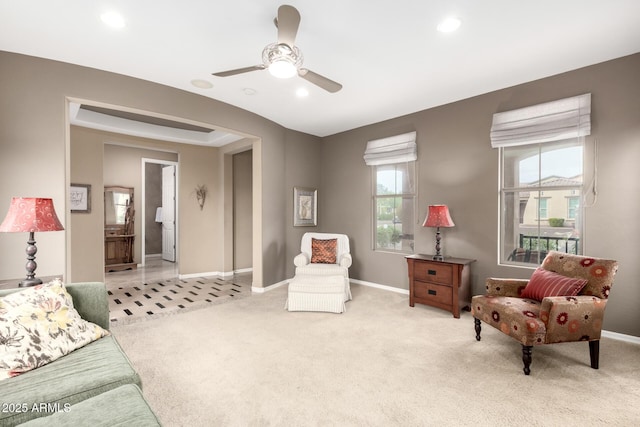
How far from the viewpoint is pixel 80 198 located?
15.1ft

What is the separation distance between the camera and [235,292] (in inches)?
183

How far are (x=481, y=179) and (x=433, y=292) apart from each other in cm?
154

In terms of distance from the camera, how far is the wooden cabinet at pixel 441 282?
3.50m

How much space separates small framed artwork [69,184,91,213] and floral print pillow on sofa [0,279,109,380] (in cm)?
340

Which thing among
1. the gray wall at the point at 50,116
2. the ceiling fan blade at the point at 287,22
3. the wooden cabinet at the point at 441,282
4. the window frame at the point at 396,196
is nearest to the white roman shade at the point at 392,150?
the window frame at the point at 396,196

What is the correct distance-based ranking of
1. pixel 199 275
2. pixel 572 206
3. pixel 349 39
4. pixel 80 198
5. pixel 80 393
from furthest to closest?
pixel 199 275 < pixel 80 198 < pixel 572 206 < pixel 349 39 < pixel 80 393

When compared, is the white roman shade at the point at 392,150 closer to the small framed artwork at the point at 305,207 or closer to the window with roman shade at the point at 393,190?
the window with roman shade at the point at 393,190

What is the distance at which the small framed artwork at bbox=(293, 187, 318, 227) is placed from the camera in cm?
527

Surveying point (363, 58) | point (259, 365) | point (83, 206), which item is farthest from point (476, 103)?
point (83, 206)

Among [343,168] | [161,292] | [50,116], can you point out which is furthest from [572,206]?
[161,292]

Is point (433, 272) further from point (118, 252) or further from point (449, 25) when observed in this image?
point (118, 252)

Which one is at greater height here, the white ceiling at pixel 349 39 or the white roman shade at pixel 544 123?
the white ceiling at pixel 349 39

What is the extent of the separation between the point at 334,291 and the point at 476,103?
2.95 m

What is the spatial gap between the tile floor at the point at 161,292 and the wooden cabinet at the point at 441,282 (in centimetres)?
243
